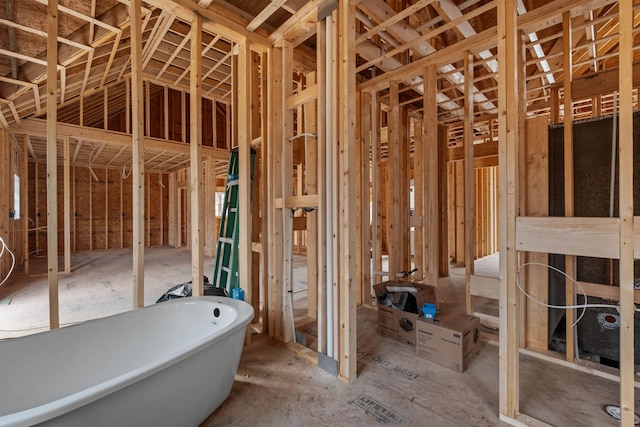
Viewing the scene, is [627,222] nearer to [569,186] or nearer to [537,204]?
[569,186]

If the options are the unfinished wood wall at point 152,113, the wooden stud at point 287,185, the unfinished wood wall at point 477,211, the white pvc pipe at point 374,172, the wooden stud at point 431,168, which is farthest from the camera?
the unfinished wood wall at point 477,211

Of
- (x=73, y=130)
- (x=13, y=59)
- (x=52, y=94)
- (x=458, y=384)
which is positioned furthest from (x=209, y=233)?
(x=458, y=384)

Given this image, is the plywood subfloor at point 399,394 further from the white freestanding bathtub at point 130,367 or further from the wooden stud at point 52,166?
the wooden stud at point 52,166

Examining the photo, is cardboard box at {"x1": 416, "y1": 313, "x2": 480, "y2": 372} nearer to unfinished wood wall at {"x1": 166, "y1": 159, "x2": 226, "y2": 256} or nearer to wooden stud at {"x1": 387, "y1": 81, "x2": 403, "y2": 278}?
wooden stud at {"x1": 387, "y1": 81, "x2": 403, "y2": 278}

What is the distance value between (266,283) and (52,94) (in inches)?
83.7

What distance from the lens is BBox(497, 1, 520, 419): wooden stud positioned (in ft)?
5.31

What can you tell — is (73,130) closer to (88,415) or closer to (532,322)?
(88,415)

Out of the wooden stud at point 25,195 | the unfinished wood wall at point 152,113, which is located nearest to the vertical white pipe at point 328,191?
the unfinished wood wall at point 152,113

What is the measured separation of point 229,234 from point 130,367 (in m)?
1.48

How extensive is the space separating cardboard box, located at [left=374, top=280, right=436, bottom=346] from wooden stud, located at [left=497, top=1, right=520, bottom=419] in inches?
40.3

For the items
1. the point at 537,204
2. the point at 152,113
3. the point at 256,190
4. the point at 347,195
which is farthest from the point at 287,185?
the point at 152,113

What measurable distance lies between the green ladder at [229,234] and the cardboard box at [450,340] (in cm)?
185

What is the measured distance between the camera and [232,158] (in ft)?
10.3

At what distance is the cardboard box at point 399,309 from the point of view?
8.86ft
